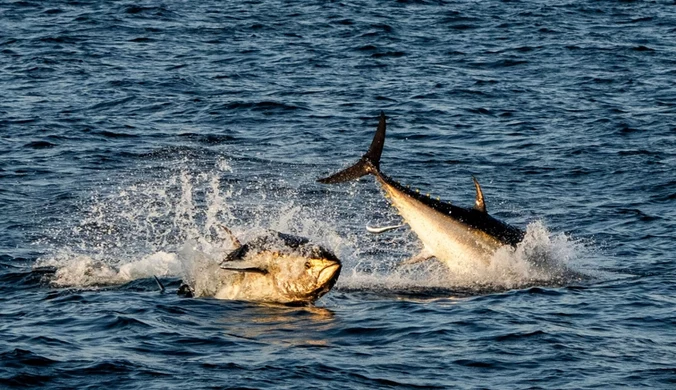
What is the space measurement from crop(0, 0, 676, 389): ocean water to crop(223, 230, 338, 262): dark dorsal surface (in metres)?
0.76

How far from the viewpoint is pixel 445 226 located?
19.7 m

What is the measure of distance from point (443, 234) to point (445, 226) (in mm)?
133

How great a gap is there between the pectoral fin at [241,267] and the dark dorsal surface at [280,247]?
15 cm

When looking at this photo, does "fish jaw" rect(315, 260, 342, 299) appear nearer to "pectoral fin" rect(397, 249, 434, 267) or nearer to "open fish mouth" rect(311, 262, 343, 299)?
"open fish mouth" rect(311, 262, 343, 299)

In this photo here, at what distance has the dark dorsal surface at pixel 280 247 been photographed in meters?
15.8

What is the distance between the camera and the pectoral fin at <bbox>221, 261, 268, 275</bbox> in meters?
15.8

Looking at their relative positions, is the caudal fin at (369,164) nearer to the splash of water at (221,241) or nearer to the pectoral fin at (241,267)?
the splash of water at (221,241)

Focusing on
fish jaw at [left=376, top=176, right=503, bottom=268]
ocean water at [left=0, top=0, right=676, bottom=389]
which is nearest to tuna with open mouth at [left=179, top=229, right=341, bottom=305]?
ocean water at [left=0, top=0, right=676, bottom=389]

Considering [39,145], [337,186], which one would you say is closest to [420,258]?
[337,186]

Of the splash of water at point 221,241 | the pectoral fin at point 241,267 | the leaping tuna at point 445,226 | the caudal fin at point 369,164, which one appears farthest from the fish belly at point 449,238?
the pectoral fin at point 241,267

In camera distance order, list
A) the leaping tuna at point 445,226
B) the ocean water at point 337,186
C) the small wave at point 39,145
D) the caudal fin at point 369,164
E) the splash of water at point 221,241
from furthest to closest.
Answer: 1. the small wave at point 39,145
2. the caudal fin at point 369,164
3. the leaping tuna at point 445,226
4. the splash of water at point 221,241
5. the ocean water at point 337,186

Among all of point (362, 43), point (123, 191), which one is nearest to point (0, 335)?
point (123, 191)

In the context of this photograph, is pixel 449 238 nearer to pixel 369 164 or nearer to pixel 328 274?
pixel 369 164

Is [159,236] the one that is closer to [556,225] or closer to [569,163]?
[556,225]
